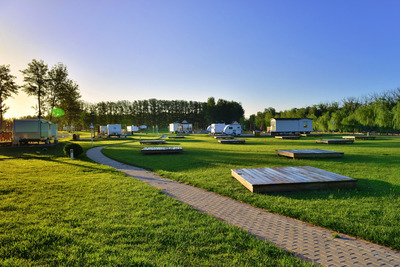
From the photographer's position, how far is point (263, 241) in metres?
3.44

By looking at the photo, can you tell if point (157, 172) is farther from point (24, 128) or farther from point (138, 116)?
point (138, 116)

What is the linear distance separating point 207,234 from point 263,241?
2.88 feet

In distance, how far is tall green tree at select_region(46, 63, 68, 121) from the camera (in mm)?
33156

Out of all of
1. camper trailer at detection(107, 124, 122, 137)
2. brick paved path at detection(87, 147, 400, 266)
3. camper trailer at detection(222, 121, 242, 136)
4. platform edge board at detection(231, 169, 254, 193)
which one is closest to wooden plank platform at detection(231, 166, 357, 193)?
platform edge board at detection(231, 169, 254, 193)

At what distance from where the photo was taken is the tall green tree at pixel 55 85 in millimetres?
33156

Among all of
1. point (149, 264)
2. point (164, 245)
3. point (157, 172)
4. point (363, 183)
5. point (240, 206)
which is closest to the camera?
point (149, 264)

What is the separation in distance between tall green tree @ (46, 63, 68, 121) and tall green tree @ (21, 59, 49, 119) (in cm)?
85

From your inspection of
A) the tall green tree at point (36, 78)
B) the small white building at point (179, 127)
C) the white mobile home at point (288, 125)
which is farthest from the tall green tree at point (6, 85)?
the white mobile home at point (288, 125)

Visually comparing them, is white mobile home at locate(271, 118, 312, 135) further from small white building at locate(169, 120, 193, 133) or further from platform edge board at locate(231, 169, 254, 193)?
platform edge board at locate(231, 169, 254, 193)

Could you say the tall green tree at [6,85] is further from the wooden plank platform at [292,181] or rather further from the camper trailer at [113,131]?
the wooden plank platform at [292,181]

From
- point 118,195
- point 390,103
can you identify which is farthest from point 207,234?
point 390,103

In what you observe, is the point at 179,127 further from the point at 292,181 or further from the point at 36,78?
the point at 292,181

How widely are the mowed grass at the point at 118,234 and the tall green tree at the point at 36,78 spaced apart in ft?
106

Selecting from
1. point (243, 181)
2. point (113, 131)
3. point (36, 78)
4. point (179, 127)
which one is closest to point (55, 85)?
point (36, 78)
